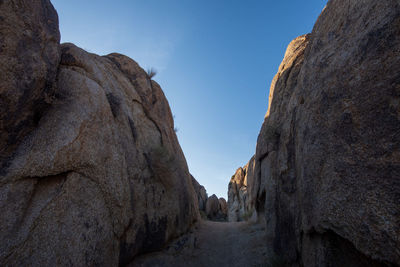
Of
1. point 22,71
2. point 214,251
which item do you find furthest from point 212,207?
point 22,71

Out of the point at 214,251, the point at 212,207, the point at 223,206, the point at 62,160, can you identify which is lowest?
the point at 214,251

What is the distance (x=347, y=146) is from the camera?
4.10 m

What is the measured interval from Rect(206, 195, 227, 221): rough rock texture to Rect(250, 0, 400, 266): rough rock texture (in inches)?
1182

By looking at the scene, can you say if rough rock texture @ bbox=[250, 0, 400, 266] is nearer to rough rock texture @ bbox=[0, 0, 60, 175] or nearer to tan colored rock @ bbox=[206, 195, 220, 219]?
rough rock texture @ bbox=[0, 0, 60, 175]

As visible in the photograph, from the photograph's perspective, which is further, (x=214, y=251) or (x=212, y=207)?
(x=212, y=207)

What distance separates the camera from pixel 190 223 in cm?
1070

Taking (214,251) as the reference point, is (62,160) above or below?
above

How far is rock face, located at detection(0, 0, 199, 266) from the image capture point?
3.85 m

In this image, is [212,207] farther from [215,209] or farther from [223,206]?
[223,206]

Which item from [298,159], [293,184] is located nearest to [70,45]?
[298,159]

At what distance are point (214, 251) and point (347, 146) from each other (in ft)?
23.0

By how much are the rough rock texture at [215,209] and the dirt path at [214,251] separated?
26.2m

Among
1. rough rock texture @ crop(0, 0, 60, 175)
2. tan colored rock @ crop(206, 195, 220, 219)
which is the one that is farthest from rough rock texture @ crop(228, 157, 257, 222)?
rough rock texture @ crop(0, 0, 60, 175)

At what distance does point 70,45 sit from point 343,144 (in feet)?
26.3
